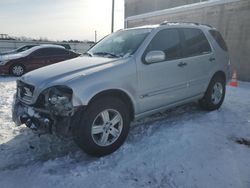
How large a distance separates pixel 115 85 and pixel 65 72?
0.73 meters

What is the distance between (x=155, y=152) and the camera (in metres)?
3.50

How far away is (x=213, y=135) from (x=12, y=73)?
9.49 meters

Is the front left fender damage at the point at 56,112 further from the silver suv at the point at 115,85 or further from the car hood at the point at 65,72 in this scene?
the car hood at the point at 65,72

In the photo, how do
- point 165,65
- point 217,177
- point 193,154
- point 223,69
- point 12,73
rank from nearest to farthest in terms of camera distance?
point 217,177, point 193,154, point 165,65, point 223,69, point 12,73

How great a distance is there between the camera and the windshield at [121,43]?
391 cm

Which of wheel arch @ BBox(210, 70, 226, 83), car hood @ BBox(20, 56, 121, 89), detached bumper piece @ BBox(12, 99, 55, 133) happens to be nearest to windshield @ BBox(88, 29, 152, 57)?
car hood @ BBox(20, 56, 121, 89)

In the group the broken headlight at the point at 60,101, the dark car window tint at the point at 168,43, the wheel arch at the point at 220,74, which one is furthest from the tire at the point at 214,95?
the broken headlight at the point at 60,101

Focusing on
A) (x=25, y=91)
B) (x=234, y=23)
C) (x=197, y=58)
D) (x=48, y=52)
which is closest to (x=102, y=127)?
(x=25, y=91)

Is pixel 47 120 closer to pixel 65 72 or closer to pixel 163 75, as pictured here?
pixel 65 72

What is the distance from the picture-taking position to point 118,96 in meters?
3.49

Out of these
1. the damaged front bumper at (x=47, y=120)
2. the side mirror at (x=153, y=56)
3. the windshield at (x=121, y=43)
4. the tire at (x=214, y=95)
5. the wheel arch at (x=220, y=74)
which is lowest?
the tire at (x=214, y=95)

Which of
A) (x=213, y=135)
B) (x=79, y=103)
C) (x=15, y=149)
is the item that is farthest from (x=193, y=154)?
(x=15, y=149)

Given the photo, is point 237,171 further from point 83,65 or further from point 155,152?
point 83,65

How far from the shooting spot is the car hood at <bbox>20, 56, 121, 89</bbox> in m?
3.18
